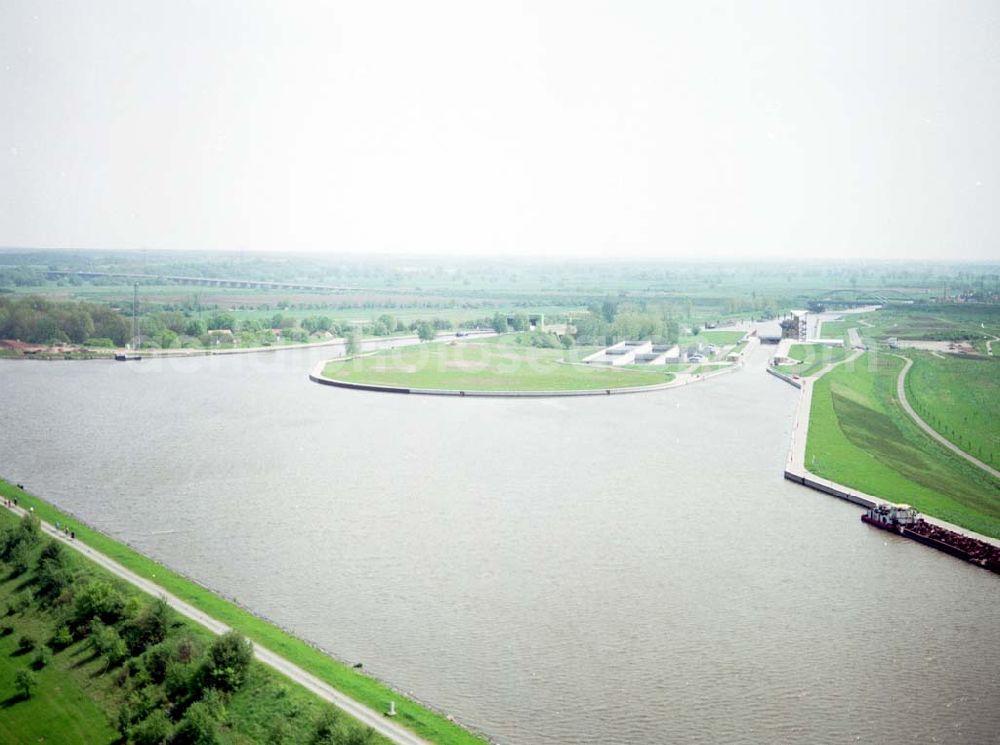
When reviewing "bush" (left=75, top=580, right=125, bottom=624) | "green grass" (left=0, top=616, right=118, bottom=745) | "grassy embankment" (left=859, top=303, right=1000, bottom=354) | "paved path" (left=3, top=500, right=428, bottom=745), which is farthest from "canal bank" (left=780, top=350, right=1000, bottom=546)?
"green grass" (left=0, top=616, right=118, bottom=745)

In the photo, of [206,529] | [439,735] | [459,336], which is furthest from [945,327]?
[439,735]

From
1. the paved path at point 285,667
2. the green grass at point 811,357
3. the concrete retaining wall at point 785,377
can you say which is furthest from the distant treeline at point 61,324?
the paved path at point 285,667

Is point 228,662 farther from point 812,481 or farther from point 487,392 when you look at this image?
point 487,392

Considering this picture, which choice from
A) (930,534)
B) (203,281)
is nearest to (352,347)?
(930,534)

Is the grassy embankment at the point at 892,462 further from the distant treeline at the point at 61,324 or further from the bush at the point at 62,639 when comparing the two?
the distant treeline at the point at 61,324

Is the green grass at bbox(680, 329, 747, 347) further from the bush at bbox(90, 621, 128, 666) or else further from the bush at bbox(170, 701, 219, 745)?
the bush at bbox(170, 701, 219, 745)

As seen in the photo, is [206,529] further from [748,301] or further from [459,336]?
[748,301]
